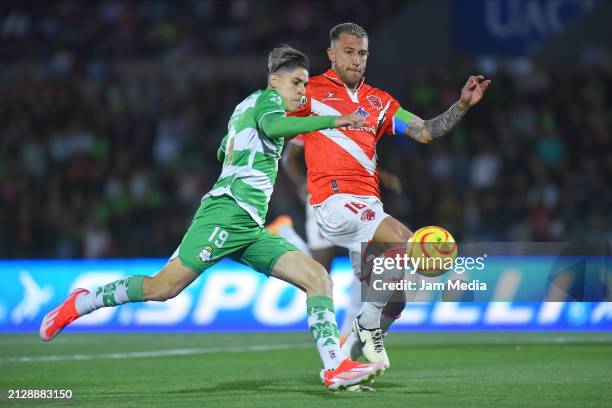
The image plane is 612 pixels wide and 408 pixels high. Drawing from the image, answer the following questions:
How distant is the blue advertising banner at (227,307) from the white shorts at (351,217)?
5723mm

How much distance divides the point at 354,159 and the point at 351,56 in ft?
2.68

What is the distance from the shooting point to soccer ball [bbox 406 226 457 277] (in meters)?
8.94

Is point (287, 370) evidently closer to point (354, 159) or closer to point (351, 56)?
point (354, 159)

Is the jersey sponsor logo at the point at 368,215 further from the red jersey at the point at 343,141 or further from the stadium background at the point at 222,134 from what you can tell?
the stadium background at the point at 222,134

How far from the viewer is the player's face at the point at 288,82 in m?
8.07

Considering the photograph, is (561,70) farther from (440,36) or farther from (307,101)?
(307,101)

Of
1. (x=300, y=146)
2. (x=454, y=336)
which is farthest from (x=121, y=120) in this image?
(x=300, y=146)

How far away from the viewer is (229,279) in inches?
625

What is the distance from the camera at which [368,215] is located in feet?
29.5

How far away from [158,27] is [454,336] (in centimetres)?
1178

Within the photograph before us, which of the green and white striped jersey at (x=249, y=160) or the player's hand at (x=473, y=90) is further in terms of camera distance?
the player's hand at (x=473, y=90)

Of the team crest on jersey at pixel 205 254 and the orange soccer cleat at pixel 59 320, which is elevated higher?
the team crest on jersey at pixel 205 254
